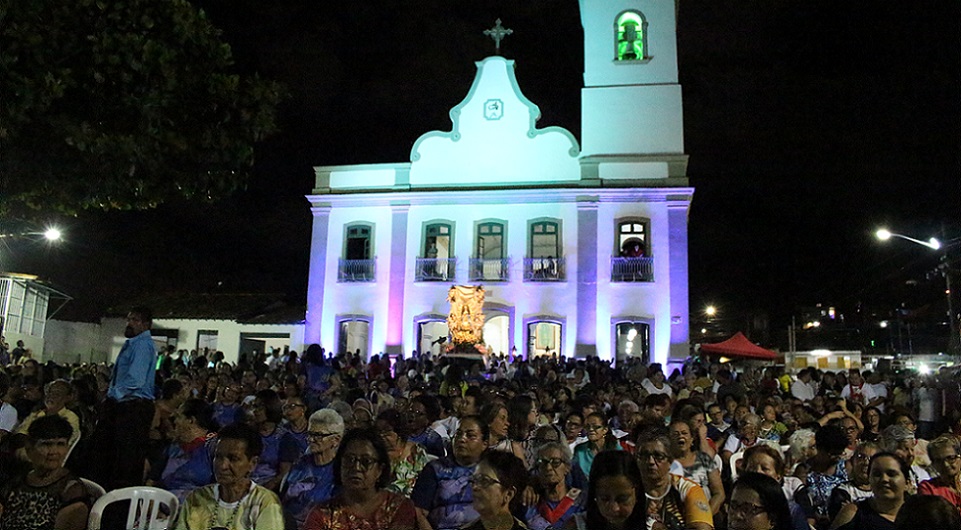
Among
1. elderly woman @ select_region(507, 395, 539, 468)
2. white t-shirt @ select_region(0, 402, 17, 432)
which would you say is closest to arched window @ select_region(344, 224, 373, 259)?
white t-shirt @ select_region(0, 402, 17, 432)

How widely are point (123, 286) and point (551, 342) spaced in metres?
18.9

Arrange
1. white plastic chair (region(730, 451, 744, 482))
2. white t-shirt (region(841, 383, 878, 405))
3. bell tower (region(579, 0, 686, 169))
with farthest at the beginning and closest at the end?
1. bell tower (region(579, 0, 686, 169))
2. white t-shirt (region(841, 383, 878, 405))
3. white plastic chair (region(730, 451, 744, 482))

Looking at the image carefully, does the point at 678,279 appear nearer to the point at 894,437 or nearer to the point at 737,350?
the point at 737,350

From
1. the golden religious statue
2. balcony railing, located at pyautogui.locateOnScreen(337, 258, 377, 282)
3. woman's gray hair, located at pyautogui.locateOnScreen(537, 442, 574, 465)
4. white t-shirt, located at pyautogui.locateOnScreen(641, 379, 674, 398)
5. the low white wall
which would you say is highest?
balcony railing, located at pyautogui.locateOnScreen(337, 258, 377, 282)

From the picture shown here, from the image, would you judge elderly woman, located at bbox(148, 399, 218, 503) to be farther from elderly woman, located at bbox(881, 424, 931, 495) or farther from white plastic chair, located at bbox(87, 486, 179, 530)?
elderly woman, located at bbox(881, 424, 931, 495)

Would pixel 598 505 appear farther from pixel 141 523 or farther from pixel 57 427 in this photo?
pixel 57 427

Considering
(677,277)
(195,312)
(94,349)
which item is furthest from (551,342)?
(94,349)

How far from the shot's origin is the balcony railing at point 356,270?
2378 centimetres

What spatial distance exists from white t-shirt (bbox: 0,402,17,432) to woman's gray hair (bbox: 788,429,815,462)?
7698mm

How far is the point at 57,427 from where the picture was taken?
15.6ft

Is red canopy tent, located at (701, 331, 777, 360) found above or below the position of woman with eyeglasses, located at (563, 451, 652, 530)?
above

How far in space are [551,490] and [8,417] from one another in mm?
6325

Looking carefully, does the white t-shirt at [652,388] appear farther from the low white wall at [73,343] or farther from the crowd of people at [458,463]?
the low white wall at [73,343]

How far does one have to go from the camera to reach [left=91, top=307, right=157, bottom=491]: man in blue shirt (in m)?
6.29
